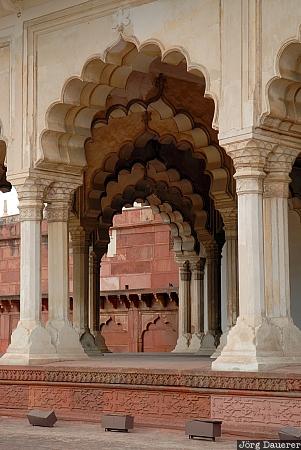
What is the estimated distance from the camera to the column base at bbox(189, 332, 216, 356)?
50.8ft

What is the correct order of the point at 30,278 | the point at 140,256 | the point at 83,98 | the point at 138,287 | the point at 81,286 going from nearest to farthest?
the point at 83,98 < the point at 30,278 < the point at 81,286 < the point at 138,287 < the point at 140,256

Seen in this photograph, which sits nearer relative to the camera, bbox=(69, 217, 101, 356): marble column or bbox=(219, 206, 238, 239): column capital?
bbox=(219, 206, 238, 239): column capital

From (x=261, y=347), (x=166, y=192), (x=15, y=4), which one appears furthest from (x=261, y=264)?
(x=166, y=192)

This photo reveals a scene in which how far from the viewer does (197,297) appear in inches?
696

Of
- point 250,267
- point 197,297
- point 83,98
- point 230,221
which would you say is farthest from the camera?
point 197,297

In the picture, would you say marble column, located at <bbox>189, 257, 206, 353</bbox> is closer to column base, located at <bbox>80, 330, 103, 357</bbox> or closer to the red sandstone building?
the red sandstone building

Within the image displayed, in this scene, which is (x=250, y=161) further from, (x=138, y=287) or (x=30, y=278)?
(x=138, y=287)

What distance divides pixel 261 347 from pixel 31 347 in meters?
2.94

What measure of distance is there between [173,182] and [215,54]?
22.2 ft

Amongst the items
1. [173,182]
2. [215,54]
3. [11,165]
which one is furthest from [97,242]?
[215,54]

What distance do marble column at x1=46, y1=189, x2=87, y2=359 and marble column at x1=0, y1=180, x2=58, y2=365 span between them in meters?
0.25

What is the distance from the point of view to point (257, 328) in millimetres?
8656

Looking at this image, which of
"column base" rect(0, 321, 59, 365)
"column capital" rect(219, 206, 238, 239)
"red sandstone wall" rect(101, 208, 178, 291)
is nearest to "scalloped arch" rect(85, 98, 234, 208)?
"column capital" rect(219, 206, 238, 239)

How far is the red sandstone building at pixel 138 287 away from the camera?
20.7 m
